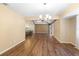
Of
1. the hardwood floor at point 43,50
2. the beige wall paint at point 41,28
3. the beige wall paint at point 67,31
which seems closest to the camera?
the hardwood floor at point 43,50

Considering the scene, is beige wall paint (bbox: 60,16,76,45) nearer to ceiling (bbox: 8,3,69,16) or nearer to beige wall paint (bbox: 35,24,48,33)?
ceiling (bbox: 8,3,69,16)

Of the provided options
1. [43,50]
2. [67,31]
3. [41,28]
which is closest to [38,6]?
[43,50]

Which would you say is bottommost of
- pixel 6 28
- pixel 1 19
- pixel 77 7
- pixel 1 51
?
pixel 1 51

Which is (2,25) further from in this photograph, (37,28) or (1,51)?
(37,28)

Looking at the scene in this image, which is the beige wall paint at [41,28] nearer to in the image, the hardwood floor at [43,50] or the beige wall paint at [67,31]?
the beige wall paint at [67,31]

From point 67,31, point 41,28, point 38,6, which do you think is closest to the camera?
point 38,6

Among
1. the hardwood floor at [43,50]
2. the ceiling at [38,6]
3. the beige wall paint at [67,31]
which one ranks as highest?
the ceiling at [38,6]

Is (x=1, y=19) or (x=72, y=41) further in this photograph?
(x=72, y=41)

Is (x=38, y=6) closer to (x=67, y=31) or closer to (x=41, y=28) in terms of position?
(x=67, y=31)

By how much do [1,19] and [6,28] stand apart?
61cm

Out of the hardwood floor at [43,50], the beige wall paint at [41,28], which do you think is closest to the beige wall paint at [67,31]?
the hardwood floor at [43,50]

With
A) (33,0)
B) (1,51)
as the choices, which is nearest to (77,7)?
(33,0)

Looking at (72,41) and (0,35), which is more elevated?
(0,35)

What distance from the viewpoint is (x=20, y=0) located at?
2.34 m
